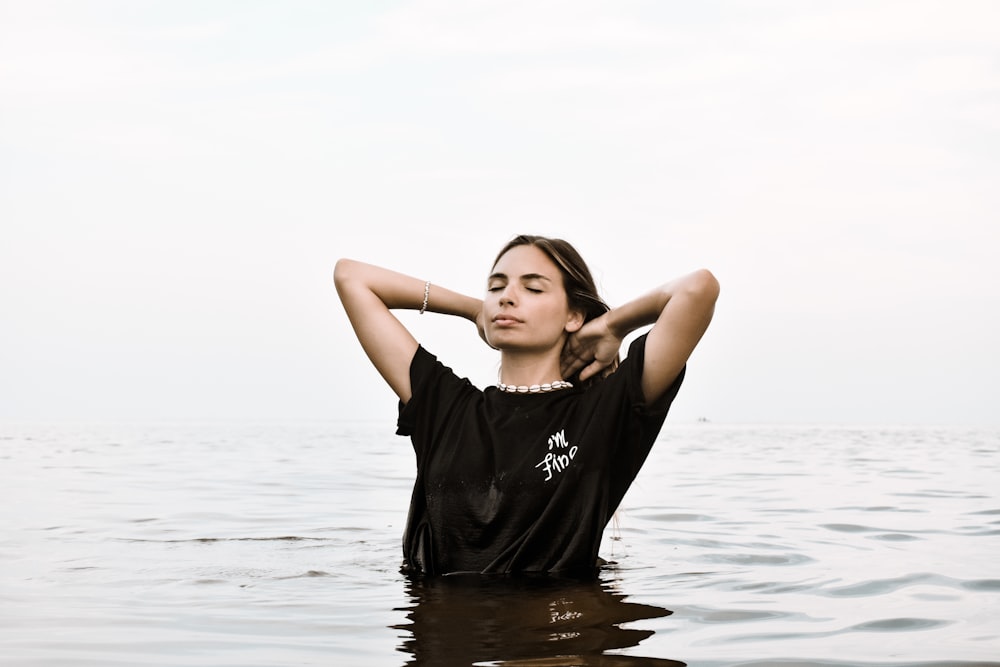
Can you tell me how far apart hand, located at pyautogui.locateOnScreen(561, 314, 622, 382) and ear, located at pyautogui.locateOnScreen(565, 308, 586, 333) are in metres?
0.02

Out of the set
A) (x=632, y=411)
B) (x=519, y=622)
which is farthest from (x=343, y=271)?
(x=519, y=622)

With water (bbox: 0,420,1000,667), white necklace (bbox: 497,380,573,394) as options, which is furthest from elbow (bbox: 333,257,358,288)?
water (bbox: 0,420,1000,667)

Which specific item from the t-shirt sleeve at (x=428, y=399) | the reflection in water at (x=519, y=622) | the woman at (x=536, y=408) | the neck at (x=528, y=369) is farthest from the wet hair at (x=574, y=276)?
the reflection in water at (x=519, y=622)

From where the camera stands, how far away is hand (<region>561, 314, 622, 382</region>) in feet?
13.3

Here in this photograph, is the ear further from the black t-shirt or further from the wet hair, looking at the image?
the black t-shirt

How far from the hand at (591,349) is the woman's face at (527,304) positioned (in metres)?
0.07

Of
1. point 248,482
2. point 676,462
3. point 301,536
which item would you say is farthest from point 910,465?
point 301,536

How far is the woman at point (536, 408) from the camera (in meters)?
3.80

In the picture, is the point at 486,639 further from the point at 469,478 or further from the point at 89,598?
the point at 89,598

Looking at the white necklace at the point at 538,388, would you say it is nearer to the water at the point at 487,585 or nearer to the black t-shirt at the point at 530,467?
the black t-shirt at the point at 530,467

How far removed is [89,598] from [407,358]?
146 cm

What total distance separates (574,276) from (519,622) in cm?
146

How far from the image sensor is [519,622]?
3.17 m

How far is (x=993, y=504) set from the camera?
747 cm
